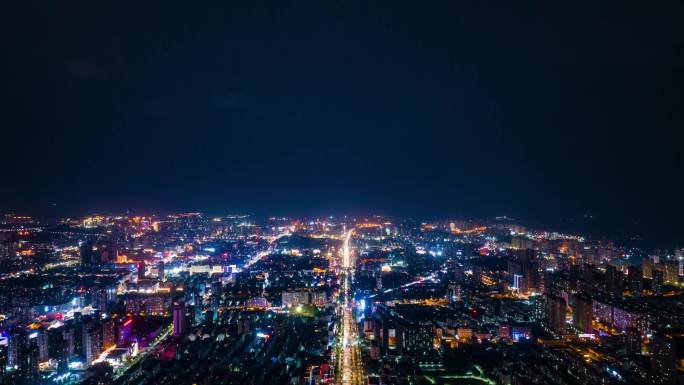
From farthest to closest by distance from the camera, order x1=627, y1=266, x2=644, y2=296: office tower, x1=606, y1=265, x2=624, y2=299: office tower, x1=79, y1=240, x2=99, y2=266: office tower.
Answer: x1=79, y1=240, x2=99, y2=266: office tower < x1=627, y1=266, x2=644, y2=296: office tower < x1=606, y1=265, x2=624, y2=299: office tower

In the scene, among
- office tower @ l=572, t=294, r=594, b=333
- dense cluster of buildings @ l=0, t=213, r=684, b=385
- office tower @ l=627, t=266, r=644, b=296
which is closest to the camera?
dense cluster of buildings @ l=0, t=213, r=684, b=385

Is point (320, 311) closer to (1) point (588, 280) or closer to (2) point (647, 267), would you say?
(1) point (588, 280)

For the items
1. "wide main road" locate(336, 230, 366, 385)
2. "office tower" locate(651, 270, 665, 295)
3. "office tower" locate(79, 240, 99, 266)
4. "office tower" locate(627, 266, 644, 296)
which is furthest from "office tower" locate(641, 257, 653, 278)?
"office tower" locate(79, 240, 99, 266)

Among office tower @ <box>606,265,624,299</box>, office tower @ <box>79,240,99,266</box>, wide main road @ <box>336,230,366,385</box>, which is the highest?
office tower @ <box>79,240,99,266</box>

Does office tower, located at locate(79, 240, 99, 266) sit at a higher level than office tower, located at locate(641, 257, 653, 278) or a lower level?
higher

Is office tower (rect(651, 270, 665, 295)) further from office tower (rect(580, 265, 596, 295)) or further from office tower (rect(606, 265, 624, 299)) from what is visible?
office tower (rect(580, 265, 596, 295))

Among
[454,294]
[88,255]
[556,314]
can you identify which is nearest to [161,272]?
[88,255]

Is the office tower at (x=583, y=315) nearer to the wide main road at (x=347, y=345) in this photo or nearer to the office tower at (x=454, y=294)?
the office tower at (x=454, y=294)

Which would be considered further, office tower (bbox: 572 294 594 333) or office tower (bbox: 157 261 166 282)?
office tower (bbox: 157 261 166 282)
